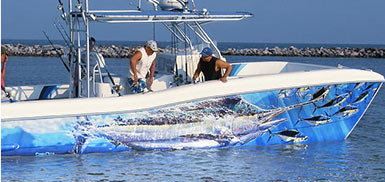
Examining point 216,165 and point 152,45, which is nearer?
point 216,165

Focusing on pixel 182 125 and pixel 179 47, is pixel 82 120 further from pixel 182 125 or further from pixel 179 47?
pixel 179 47

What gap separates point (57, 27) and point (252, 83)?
2.87 meters

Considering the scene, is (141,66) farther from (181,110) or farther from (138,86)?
(181,110)

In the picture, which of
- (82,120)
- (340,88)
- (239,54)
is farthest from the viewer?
(239,54)

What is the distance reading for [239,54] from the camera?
151ft

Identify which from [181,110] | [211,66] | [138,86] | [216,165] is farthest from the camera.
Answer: [211,66]

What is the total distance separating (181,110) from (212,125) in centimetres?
52

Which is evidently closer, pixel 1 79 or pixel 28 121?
pixel 28 121

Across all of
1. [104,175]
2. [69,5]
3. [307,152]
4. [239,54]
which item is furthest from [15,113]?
[239,54]

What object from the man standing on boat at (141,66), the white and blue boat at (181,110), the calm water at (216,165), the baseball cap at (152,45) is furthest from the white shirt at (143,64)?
the calm water at (216,165)

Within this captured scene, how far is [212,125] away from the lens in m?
8.06

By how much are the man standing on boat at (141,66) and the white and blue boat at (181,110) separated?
0.32 meters

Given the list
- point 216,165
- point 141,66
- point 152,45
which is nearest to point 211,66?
point 152,45

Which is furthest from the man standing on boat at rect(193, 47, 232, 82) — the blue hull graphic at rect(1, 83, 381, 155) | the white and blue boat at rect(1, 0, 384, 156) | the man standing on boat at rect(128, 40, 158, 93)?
the man standing on boat at rect(128, 40, 158, 93)
